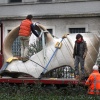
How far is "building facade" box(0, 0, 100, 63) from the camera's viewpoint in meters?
28.0

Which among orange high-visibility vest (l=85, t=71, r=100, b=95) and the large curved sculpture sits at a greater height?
the large curved sculpture

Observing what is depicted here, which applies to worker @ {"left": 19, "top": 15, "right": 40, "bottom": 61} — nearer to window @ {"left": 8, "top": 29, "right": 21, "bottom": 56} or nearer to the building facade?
window @ {"left": 8, "top": 29, "right": 21, "bottom": 56}

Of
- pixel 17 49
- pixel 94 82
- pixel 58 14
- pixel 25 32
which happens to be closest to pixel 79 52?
pixel 94 82

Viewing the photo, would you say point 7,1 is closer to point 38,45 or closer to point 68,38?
point 38,45

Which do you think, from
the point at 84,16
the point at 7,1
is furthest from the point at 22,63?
the point at 7,1

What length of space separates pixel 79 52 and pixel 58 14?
1371 centimetres

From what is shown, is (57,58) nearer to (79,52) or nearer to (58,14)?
(79,52)

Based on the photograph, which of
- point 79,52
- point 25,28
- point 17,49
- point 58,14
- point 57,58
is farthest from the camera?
point 58,14

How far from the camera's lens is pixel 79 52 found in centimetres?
1516

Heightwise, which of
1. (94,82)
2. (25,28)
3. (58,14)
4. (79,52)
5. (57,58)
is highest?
(58,14)

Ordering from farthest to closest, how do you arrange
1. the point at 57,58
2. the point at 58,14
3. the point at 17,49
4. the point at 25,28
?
the point at 58,14
the point at 17,49
the point at 25,28
the point at 57,58

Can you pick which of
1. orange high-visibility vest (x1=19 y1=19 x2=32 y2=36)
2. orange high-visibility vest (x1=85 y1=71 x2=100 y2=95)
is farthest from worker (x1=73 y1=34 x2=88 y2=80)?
orange high-visibility vest (x1=19 y1=19 x2=32 y2=36)

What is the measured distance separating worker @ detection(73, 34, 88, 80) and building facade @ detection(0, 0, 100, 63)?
491 inches

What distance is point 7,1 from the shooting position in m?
30.2
